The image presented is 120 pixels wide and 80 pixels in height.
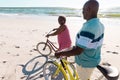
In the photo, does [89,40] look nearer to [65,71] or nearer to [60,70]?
[65,71]

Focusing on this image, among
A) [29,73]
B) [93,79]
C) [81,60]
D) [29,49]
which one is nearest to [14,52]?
[29,49]

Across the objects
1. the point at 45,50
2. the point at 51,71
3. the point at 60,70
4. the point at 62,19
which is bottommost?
the point at 45,50

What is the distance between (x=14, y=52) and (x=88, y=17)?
6.53m

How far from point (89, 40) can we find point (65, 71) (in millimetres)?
1488

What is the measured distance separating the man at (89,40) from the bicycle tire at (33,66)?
12.1 feet

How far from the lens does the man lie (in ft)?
11.4

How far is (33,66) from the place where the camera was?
797cm

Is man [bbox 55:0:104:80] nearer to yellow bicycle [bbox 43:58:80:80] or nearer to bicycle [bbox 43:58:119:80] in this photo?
bicycle [bbox 43:58:119:80]

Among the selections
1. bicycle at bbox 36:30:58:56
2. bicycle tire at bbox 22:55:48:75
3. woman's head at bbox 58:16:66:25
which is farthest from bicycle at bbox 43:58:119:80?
bicycle at bbox 36:30:58:56

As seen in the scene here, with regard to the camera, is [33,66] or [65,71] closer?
[65,71]

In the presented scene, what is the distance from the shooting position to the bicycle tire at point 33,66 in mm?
7465

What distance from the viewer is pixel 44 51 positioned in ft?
32.6

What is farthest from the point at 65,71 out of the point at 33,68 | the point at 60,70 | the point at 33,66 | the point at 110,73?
the point at 33,66

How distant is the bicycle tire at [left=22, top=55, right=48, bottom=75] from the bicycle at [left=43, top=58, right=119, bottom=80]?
154 centimetres
